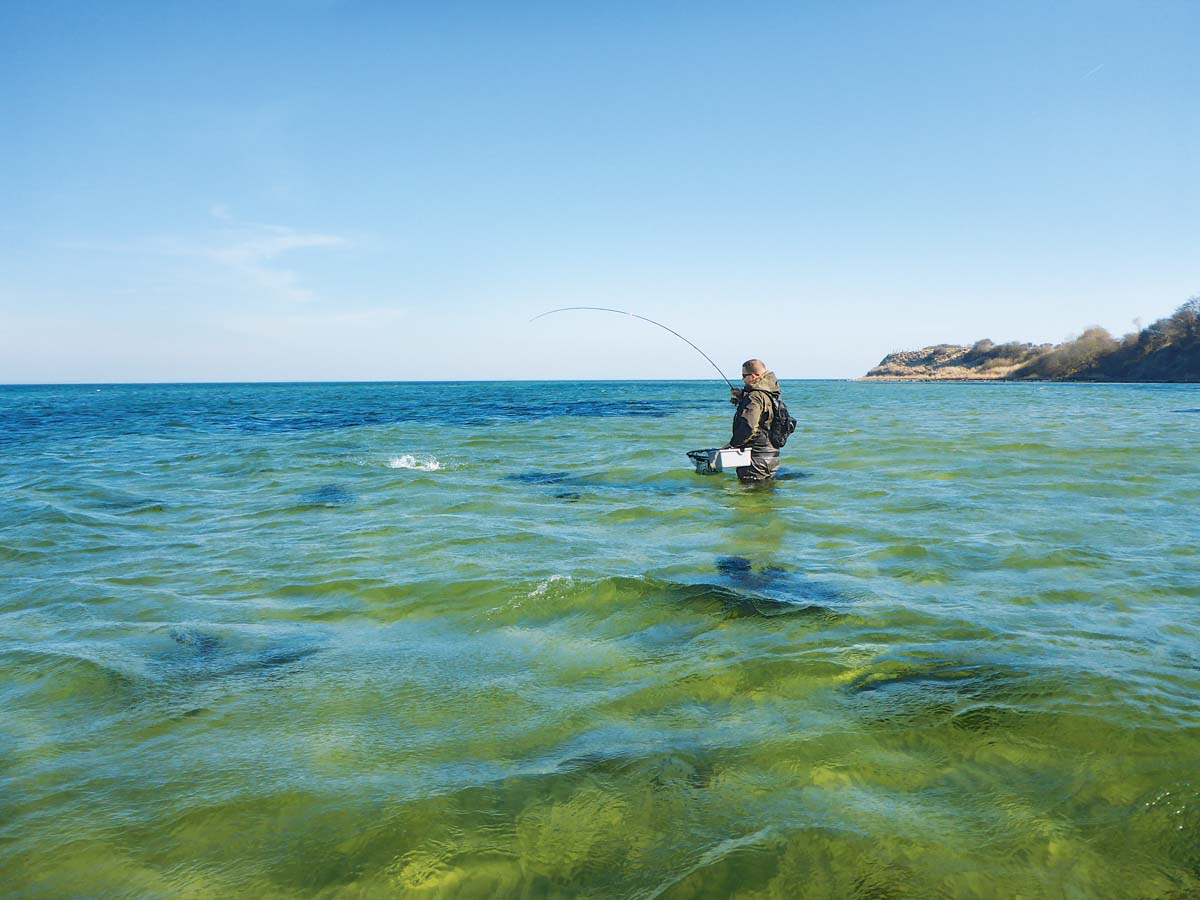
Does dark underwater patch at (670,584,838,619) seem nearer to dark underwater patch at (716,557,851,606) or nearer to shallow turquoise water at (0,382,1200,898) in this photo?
shallow turquoise water at (0,382,1200,898)

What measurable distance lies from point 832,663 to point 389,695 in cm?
289

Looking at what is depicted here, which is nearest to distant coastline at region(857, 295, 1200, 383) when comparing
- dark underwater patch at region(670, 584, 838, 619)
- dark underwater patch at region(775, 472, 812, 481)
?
dark underwater patch at region(775, 472, 812, 481)

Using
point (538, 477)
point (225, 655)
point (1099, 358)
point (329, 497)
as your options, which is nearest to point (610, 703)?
point (225, 655)

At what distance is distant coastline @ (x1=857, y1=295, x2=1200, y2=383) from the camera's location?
87.9 metres

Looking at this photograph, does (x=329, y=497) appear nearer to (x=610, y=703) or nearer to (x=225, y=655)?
(x=225, y=655)

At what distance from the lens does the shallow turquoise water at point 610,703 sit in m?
2.95

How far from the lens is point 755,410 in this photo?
1109 centimetres

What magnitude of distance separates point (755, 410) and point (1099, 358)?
112m

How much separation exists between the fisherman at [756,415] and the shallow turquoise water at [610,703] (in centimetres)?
139

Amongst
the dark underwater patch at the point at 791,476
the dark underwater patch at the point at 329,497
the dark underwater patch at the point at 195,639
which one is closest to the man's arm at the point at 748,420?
the dark underwater patch at the point at 791,476

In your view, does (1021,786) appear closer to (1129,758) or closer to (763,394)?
(1129,758)

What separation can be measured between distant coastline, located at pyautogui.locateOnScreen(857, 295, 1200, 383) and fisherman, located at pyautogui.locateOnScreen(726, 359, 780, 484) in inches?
3815

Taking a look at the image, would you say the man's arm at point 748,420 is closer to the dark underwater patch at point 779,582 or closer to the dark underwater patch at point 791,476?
the dark underwater patch at point 791,476

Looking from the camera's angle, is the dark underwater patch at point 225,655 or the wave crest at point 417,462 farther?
the wave crest at point 417,462
